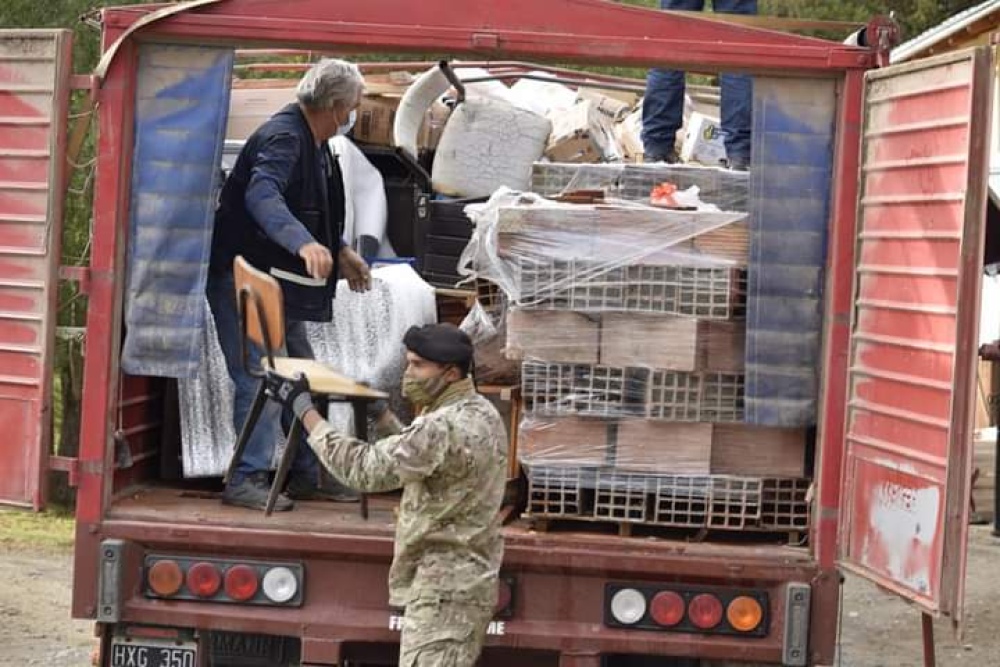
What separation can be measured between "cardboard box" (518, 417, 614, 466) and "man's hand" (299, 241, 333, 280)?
78 centimetres

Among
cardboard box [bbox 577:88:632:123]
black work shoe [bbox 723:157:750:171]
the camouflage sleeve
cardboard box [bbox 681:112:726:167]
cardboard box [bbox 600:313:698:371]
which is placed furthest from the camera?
cardboard box [bbox 577:88:632:123]

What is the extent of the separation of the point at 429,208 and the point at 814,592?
2.49m

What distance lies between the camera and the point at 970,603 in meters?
10.1

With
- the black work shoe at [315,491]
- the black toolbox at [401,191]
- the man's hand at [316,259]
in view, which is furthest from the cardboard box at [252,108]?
the man's hand at [316,259]

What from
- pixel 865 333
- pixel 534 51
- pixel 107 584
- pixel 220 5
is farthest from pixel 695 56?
pixel 107 584

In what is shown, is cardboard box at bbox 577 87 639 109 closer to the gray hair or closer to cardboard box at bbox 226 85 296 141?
cardboard box at bbox 226 85 296 141

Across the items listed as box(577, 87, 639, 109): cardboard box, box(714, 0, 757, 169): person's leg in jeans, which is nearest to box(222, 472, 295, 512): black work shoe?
box(714, 0, 757, 169): person's leg in jeans

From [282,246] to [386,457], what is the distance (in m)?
1.17

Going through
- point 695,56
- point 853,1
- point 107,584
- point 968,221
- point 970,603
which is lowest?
point 970,603

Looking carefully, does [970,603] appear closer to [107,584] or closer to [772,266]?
[772,266]

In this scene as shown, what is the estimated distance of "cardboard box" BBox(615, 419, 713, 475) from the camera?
5277 millimetres

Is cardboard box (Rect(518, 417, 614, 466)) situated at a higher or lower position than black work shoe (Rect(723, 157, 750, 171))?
lower

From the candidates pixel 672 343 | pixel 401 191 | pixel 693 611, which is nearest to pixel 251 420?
pixel 672 343

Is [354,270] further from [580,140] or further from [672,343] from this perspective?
[580,140]
